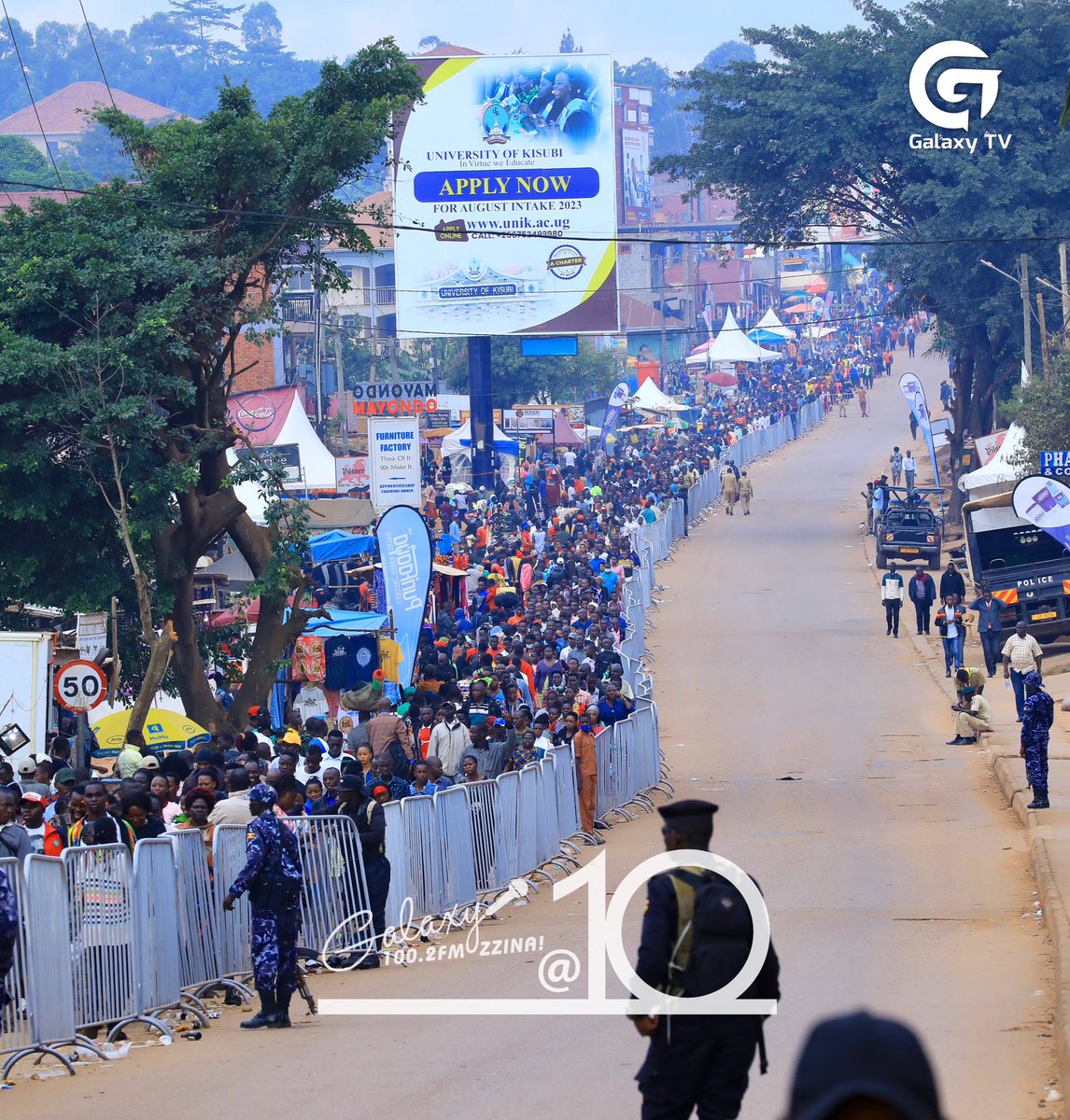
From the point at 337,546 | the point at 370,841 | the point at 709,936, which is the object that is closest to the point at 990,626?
the point at 337,546

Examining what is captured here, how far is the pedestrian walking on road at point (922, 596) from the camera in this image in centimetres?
3231

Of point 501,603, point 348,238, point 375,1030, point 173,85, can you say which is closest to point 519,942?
point 375,1030

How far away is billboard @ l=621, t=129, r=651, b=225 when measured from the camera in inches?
4656

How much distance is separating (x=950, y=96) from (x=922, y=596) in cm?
1696

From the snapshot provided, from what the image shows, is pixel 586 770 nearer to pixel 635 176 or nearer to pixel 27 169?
pixel 27 169

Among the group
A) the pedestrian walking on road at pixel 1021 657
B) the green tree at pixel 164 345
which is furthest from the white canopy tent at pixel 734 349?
the green tree at pixel 164 345

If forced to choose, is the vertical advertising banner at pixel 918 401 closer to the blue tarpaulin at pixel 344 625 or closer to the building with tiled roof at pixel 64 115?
the blue tarpaulin at pixel 344 625

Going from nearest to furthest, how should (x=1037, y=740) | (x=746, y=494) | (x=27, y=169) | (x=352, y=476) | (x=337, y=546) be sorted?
(x=1037, y=740), (x=337, y=546), (x=352, y=476), (x=746, y=494), (x=27, y=169)

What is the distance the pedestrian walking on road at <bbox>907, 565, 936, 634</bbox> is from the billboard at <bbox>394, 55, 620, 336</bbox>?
16777 mm

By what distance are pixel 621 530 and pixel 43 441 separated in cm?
2146

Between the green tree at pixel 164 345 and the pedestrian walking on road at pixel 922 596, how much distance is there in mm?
14934

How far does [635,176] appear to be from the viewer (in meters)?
122

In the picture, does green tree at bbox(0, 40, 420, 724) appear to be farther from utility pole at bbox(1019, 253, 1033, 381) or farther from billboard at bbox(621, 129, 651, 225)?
billboard at bbox(621, 129, 651, 225)

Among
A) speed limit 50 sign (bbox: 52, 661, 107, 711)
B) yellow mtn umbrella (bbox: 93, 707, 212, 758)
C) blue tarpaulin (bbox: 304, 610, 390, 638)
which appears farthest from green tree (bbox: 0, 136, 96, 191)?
speed limit 50 sign (bbox: 52, 661, 107, 711)
